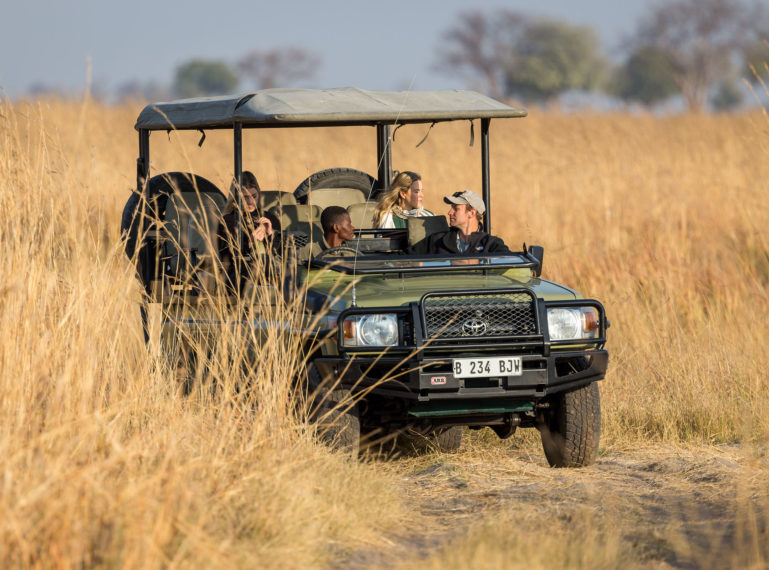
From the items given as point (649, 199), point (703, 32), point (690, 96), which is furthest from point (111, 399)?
point (703, 32)

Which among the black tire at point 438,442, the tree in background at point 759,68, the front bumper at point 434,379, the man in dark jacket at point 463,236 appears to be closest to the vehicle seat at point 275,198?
the man in dark jacket at point 463,236

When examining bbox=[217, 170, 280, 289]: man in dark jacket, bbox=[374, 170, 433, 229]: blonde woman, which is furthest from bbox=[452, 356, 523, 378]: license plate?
bbox=[374, 170, 433, 229]: blonde woman

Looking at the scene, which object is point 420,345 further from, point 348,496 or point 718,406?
point 718,406

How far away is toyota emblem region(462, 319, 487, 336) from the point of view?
5.41 meters

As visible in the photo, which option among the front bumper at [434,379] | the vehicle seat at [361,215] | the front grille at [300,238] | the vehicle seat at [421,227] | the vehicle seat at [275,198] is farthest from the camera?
the vehicle seat at [361,215]

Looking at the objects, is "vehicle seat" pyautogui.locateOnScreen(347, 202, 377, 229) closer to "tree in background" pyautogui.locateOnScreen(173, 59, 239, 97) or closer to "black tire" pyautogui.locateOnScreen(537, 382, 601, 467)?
"black tire" pyautogui.locateOnScreen(537, 382, 601, 467)

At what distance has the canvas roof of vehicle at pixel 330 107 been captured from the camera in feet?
19.8

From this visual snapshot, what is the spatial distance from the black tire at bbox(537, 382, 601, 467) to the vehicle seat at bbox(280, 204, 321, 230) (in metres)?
1.98

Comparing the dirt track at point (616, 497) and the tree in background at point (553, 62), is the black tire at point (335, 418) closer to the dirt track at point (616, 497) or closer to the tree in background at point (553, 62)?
the dirt track at point (616, 497)

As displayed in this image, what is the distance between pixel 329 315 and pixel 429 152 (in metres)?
12.2

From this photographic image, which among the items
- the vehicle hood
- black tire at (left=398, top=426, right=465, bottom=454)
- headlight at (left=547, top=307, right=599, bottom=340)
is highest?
the vehicle hood

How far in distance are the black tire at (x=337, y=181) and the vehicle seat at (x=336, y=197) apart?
0.09 metres

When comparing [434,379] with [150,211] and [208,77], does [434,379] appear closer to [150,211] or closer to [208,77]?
[150,211]

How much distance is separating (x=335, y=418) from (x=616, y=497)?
1249 millimetres
